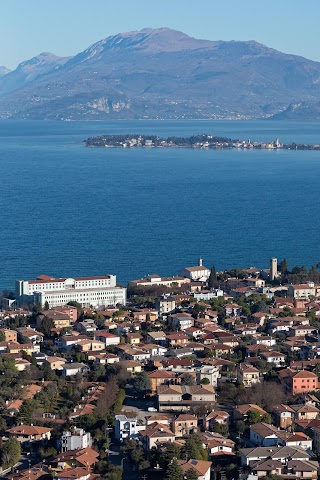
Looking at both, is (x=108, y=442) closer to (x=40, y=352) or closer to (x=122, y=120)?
(x=40, y=352)

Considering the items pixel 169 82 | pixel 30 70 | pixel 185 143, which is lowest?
pixel 185 143

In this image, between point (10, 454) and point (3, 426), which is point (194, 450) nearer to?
point (10, 454)

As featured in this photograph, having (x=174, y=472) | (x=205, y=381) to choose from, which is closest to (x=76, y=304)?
(x=205, y=381)

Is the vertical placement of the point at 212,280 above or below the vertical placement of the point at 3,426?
above

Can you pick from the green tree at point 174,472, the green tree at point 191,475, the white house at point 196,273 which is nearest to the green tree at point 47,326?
the white house at point 196,273

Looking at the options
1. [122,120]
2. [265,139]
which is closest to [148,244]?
[265,139]

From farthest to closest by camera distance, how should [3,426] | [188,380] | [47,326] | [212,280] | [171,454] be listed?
[212,280]
[47,326]
[188,380]
[3,426]
[171,454]

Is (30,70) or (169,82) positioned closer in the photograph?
(169,82)
